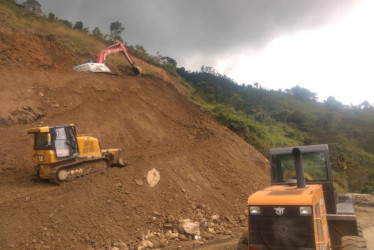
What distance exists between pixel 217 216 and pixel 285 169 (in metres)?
5.18

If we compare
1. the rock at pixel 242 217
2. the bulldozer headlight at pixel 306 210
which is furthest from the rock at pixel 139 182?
the bulldozer headlight at pixel 306 210

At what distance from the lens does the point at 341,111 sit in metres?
63.7

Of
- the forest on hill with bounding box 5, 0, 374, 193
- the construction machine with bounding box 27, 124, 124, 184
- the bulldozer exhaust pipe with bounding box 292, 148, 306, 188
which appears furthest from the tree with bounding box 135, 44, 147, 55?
the bulldozer exhaust pipe with bounding box 292, 148, 306, 188

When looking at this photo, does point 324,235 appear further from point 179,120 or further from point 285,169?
point 179,120

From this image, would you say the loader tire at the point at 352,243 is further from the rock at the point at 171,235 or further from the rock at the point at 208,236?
the rock at the point at 171,235

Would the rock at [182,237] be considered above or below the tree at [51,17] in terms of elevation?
below

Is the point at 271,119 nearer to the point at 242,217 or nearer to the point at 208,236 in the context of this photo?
the point at 242,217

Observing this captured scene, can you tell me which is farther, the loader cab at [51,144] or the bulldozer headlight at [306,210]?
the loader cab at [51,144]

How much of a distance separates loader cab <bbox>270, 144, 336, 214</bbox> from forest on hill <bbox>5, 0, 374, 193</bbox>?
45cm

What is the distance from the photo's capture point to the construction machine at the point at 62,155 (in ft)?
37.5

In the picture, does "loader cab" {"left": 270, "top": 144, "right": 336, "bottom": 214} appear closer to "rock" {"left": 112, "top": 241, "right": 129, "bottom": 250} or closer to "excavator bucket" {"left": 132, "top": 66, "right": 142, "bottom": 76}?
"rock" {"left": 112, "top": 241, "right": 129, "bottom": 250}

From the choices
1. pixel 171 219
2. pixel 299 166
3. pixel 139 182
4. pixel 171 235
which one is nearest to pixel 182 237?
pixel 171 235

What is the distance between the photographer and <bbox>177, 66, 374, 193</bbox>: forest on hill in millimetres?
22344

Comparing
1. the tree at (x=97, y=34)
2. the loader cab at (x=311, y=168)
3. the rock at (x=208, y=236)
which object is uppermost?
the tree at (x=97, y=34)
